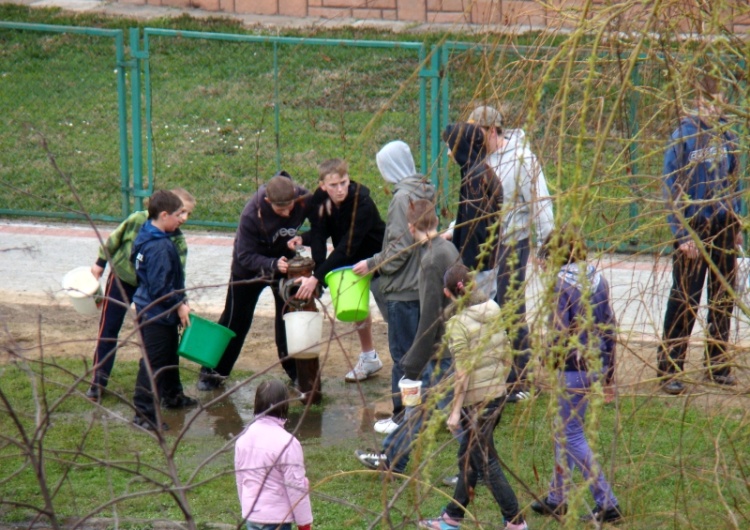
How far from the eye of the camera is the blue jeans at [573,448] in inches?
97.0

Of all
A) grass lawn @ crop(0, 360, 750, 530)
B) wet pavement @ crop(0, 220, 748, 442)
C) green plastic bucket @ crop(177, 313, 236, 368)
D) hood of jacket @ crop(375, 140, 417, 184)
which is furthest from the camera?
green plastic bucket @ crop(177, 313, 236, 368)

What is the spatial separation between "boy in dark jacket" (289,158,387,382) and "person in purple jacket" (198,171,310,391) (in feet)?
0.39

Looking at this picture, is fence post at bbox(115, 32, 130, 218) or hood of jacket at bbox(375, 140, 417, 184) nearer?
hood of jacket at bbox(375, 140, 417, 184)

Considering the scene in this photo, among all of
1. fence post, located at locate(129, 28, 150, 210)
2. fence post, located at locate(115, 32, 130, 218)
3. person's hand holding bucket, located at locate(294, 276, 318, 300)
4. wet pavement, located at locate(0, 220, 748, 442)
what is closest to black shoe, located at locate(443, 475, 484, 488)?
wet pavement, located at locate(0, 220, 748, 442)

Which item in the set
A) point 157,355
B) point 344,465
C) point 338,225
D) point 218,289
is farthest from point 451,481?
point 218,289

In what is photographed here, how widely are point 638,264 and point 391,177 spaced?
2.22 metres

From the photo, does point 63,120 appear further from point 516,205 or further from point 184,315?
point 516,205

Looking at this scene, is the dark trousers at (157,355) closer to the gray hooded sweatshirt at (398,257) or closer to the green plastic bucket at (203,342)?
the green plastic bucket at (203,342)

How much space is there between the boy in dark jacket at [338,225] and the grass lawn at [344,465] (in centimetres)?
95

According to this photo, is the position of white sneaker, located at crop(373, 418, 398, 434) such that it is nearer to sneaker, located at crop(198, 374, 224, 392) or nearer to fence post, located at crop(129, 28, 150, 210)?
sneaker, located at crop(198, 374, 224, 392)

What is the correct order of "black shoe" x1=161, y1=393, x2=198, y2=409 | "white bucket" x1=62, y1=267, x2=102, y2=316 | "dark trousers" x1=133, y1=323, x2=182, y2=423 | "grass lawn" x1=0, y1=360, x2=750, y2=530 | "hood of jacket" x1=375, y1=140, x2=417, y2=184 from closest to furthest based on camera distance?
"grass lawn" x1=0, y1=360, x2=750, y2=530 → "hood of jacket" x1=375, y1=140, x2=417, y2=184 → "dark trousers" x1=133, y1=323, x2=182, y2=423 → "black shoe" x1=161, y1=393, x2=198, y2=409 → "white bucket" x1=62, y1=267, x2=102, y2=316

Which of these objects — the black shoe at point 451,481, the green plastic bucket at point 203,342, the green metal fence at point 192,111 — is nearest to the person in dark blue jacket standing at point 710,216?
the black shoe at point 451,481

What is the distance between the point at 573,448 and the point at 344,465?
5.09 feet

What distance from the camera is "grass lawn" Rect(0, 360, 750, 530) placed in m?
3.22
